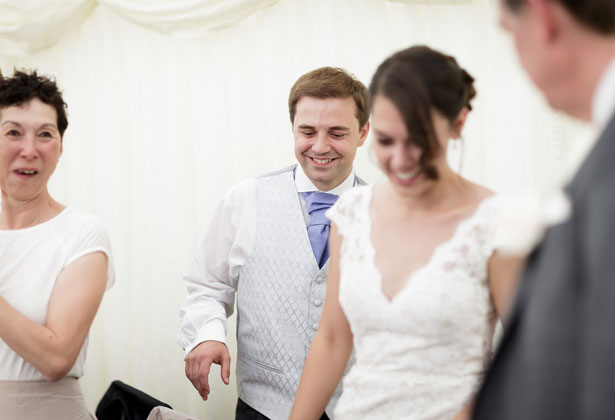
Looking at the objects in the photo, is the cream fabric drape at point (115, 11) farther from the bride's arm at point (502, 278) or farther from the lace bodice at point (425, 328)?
the bride's arm at point (502, 278)

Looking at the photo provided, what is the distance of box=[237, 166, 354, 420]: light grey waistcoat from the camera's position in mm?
1979

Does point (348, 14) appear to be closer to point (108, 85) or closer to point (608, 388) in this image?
point (108, 85)

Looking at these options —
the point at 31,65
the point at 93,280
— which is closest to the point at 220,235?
the point at 93,280

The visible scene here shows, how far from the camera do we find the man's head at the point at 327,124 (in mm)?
2049

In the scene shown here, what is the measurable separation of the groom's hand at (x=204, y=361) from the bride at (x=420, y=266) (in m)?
0.66

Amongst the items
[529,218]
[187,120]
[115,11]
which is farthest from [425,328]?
[115,11]

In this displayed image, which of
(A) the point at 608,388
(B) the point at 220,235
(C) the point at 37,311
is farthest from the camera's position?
(B) the point at 220,235

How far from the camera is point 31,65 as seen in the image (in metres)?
3.12

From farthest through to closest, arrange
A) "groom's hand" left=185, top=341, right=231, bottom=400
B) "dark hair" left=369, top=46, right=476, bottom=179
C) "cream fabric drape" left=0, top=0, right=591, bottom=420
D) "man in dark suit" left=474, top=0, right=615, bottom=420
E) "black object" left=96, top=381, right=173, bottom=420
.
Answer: "black object" left=96, top=381, right=173, bottom=420 < "cream fabric drape" left=0, top=0, right=591, bottom=420 < "groom's hand" left=185, top=341, right=231, bottom=400 < "dark hair" left=369, top=46, right=476, bottom=179 < "man in dark suit" left=474, top=0, right=615, bottom=420

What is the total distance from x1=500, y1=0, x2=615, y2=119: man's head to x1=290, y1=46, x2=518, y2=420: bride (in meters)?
0.43

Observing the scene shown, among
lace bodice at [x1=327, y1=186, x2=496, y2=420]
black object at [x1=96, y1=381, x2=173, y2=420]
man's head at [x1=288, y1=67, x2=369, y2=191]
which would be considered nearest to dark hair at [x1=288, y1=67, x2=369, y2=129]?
man's head at [x1=288, y1=67, x2=369, y2=191]

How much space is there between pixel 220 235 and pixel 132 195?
3.15ft

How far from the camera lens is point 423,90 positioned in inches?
46.4

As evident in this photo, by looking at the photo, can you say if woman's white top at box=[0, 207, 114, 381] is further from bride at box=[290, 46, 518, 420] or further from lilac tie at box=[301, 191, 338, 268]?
bride at box=[290, 46, 518, 420]
